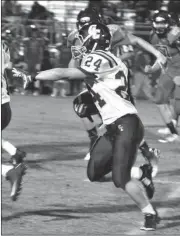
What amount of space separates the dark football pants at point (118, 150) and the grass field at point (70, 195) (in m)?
0.44

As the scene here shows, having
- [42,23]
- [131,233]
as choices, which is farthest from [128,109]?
[42,23]

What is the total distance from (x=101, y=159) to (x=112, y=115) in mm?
380

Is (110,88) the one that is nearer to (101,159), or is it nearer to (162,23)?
(101,159)

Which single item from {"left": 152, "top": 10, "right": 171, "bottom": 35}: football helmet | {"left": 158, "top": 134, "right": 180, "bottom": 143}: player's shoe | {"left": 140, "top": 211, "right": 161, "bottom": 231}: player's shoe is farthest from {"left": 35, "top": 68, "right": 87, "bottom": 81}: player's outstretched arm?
{"left": 158, "top": 134, "right": 180, "bottom": 143}: player's shoe

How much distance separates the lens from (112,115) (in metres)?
6.35

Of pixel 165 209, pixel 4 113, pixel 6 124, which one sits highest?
pixel 4 113

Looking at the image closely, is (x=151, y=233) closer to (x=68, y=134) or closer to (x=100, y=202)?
(x=100, y=202)

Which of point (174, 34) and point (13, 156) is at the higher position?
point (174, 34)

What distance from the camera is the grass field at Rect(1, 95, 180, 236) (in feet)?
20.8

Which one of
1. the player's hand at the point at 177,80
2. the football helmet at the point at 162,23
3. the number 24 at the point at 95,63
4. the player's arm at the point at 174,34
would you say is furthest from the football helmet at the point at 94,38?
the player's hand at the point at 177,80

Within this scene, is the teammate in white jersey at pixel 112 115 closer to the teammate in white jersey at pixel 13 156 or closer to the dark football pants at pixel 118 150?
the dark football pants at pixel 118 150

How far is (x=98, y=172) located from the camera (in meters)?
6.45

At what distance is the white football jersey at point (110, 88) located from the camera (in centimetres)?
622

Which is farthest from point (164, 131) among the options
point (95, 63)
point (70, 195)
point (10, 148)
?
point (95, 63)
